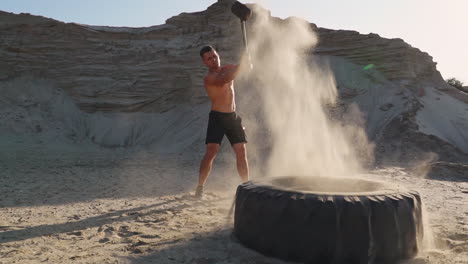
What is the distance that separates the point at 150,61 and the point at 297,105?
620cm

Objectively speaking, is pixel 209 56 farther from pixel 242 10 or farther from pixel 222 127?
pixel 222 127

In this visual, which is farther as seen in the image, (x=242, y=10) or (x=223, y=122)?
(x=223, y=122)

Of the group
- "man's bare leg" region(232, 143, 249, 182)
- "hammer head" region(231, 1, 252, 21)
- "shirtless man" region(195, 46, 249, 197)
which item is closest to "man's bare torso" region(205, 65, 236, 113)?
"shirtless man" region(195, 46, 249, 197)

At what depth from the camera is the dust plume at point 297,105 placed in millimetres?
7786

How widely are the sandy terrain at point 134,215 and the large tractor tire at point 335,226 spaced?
147 millimetres

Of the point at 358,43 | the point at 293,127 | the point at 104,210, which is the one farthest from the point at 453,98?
the point at 104,210

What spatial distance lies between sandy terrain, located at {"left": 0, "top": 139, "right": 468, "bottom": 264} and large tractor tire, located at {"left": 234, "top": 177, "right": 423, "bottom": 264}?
0.48 ft

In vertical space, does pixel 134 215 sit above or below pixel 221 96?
below

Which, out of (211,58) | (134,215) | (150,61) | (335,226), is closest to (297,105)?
(150,61)

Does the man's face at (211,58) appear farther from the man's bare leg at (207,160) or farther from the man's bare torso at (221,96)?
the man's bare leg at (207,160)

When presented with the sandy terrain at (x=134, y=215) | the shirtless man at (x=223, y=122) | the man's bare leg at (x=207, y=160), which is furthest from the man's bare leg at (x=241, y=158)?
the sandy terrain at (x=134, y=215)

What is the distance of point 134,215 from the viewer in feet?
12.0

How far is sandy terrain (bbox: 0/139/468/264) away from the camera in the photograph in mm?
2498

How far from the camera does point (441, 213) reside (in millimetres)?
→ 3898
